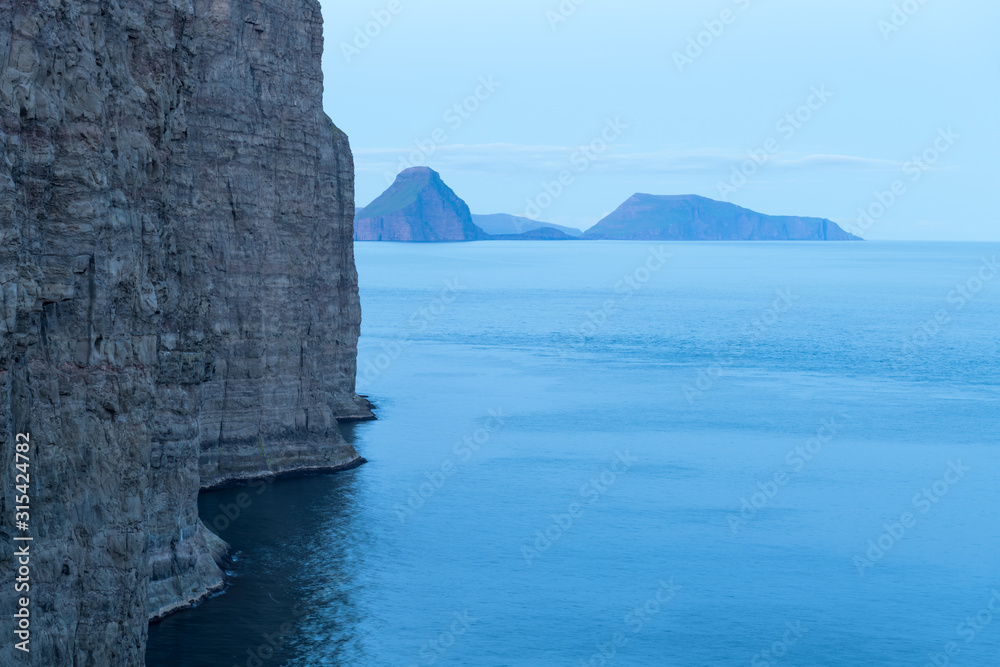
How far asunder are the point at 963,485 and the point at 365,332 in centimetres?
9572

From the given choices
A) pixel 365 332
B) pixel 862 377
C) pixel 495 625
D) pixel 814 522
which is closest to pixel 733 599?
pixel 495 625

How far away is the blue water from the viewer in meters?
44.8

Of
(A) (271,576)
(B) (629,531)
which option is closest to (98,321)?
(A) (271,576)

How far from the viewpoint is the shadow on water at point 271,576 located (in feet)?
136

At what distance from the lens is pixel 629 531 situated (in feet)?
200

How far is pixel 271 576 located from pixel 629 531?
65.7 feet

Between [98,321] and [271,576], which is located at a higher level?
[98,321]

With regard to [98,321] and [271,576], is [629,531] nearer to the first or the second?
[271,576]

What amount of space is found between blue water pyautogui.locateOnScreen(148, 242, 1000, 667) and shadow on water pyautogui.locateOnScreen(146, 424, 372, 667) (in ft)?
0.46

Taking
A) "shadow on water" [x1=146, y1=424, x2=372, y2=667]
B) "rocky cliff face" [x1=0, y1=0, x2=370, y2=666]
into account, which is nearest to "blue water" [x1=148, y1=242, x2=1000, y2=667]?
"shadow on water" [x1=146, y1=424, x2=372, y2=667]

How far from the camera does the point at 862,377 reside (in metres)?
119

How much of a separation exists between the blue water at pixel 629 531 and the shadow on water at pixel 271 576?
0.46 feet

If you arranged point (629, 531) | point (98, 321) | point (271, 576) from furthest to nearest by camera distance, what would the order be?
point (629, 531) < point (271, 576) < point (98, 321)

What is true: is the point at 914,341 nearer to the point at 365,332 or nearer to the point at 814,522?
the point at 365,332
